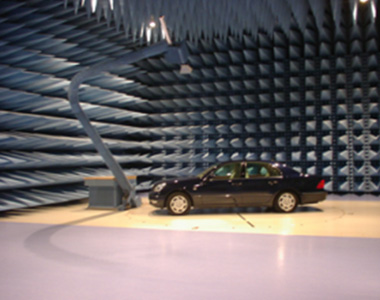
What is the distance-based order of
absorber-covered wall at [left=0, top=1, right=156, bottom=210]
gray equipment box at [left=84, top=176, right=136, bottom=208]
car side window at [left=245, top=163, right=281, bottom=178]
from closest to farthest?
1. absorber-covered wall at [left=0, top=1, right=156, bottom=210]
2. car side window at [left=245, top=163, right=281, bottom=178]
3. gray equipment box at [left=84, top=176, right=136, bottom=208]

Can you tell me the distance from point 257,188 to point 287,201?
0.64m

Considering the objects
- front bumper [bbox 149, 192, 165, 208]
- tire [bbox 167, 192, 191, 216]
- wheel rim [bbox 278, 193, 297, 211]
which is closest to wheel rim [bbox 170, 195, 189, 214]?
tire [bbox 167, 192, 191, 216]

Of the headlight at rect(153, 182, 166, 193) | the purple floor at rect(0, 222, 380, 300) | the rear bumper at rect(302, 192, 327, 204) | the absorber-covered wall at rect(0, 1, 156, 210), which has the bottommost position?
the purple floor at rect(0, 222, 380, 300)

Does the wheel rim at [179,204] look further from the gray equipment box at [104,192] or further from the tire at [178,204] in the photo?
the gray equipment box at [104,192]

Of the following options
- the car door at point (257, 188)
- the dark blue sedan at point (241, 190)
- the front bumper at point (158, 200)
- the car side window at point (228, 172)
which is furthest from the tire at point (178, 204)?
the car door at point (257, 188)

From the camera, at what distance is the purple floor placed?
2750mm

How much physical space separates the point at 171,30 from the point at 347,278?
23.3 ft

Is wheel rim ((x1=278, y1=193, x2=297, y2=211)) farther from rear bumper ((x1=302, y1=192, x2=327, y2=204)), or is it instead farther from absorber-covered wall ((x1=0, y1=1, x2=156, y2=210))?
absorber-covered wall ((x1=0, y1=1, x2=156, y2=210))

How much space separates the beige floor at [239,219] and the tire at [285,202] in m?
0.15

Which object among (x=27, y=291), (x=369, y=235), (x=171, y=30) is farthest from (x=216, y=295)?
(x=171, y=30)

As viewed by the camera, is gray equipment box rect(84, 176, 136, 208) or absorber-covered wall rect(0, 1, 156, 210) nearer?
absorber-covered wall rect(0, 1, 156, 210)

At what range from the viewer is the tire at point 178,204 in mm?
6500

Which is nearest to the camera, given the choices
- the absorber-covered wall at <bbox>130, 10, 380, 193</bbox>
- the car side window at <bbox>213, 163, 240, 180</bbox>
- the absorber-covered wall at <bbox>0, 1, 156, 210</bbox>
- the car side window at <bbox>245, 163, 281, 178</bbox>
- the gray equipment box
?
the absorber-covered wall at <bbox>0, 1, 156, 210</bbox>

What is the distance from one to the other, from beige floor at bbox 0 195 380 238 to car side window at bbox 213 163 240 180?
2.21ft
